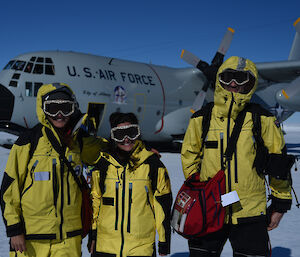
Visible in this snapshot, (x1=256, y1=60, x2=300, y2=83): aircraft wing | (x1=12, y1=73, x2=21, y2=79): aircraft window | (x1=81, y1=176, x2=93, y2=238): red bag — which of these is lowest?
(x1=81, y1=176, x2=93, y2=238): red bag

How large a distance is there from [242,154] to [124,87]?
1116 centimetres

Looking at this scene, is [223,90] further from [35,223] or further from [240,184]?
[35,223]

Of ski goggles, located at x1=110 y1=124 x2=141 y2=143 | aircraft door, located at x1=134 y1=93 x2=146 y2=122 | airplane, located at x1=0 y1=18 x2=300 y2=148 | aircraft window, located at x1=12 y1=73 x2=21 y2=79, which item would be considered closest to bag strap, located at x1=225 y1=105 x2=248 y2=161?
ski goggles, located at x1=110 y1=124 x2=141 y2=143

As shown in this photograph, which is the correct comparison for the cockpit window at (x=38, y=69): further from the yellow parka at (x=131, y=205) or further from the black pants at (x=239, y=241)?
the black pants at (x=239, y=241)

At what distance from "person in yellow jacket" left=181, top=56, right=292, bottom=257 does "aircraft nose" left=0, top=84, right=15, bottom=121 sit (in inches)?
404

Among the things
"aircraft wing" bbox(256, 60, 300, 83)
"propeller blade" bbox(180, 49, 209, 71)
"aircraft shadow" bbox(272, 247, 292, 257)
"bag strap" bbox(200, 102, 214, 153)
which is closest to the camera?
"bag strap" bbox(200, 102, 214, 153)

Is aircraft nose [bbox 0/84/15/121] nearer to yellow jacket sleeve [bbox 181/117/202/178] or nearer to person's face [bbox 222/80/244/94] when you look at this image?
yellow jacket sleeve [bbox 181/117/202/178]

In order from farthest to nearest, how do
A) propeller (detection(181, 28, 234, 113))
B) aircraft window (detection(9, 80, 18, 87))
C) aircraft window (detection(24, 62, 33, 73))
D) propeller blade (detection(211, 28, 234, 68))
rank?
propeller blade (detection(211, 28, 234, 68)), propeller (detection(181, 28, 234, 113)), aircraft window (detection(24, 62, 33, 73)), aircraft window (detection(9, 80, 18, 87))

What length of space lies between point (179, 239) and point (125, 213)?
2.27m

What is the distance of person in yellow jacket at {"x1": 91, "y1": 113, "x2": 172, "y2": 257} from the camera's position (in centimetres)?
256

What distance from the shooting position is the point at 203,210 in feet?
8.08

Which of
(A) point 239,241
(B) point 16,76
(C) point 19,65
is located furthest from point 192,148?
(C) point 19,65

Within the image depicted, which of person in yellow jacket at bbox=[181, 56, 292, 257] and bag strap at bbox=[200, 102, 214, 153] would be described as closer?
person in yellow jacket at bbox=[181, 56, 292, 257]

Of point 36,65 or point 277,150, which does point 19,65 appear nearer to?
point 36,65
